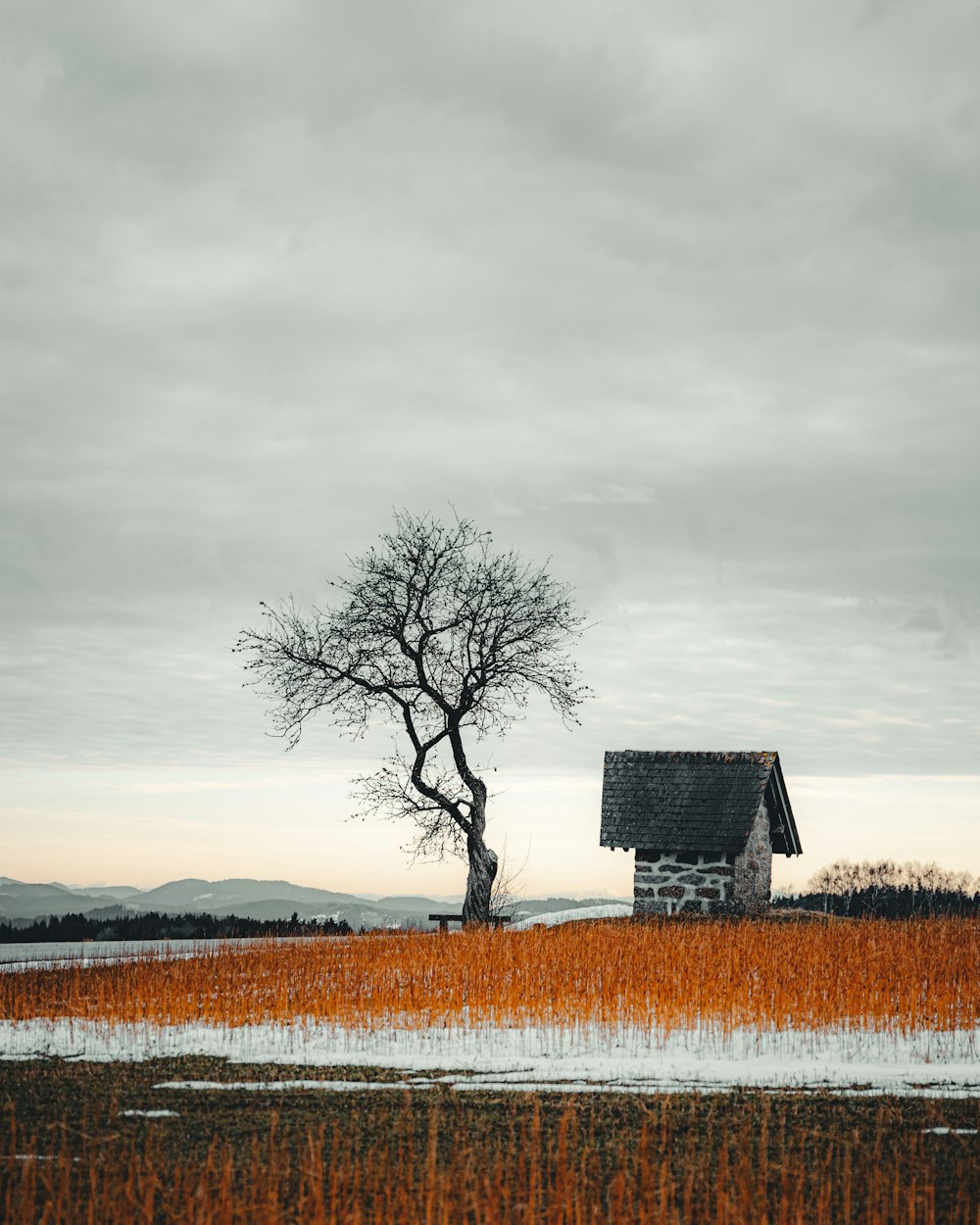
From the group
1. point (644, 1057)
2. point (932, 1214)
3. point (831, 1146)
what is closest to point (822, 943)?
point (644, 1057)

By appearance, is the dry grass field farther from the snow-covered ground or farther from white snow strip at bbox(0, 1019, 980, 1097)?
the snow-covered ground

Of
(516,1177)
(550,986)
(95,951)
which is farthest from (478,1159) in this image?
(95,951)

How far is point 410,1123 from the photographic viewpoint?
7.66 m

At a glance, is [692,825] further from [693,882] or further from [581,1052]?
[581,1052]

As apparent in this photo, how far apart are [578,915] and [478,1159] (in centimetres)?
2267

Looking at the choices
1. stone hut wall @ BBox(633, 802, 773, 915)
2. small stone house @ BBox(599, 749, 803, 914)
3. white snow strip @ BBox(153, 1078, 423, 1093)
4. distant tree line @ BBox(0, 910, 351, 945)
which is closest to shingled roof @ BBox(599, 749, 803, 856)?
small stone house @ BBox(599, 749, 803, 914)

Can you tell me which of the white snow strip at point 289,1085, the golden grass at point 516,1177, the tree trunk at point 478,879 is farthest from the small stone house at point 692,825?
the golden grass at point 516,1177

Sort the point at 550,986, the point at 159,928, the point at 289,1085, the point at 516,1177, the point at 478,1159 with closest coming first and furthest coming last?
the point at 516,1177 < the point at 478,1159 < the point at 289,1085 < the point at 550,986 < the point at 159,928

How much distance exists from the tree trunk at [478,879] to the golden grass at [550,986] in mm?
8366

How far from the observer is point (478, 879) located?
1099 inches

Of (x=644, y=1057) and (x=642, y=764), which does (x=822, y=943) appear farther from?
(x=642, y=764)

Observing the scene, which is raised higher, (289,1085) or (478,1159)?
(478,1159)

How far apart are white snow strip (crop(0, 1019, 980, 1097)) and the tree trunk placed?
1598cm

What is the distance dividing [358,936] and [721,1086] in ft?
50.1
